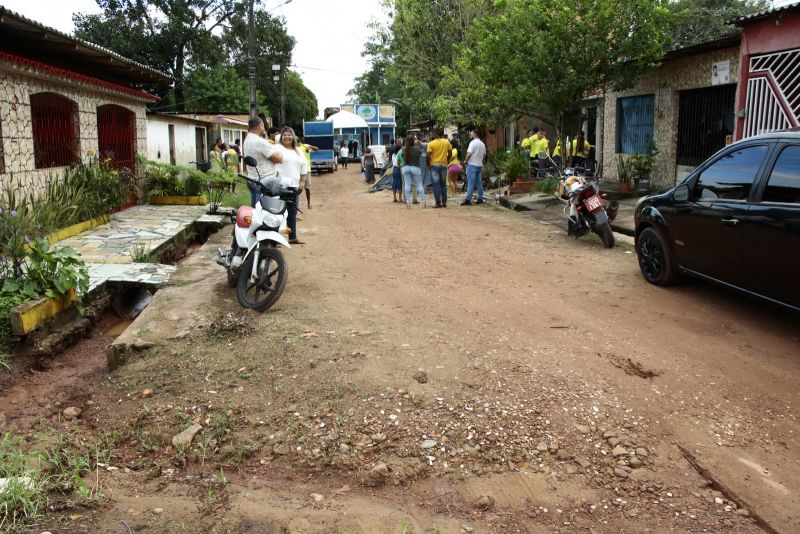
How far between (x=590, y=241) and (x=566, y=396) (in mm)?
6461

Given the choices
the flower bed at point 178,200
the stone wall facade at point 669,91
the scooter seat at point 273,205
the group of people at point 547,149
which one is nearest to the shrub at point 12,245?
the scooter seat at point 273,205

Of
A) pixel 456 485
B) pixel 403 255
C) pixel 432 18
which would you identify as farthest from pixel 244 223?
pixel 432 18

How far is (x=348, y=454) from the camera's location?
3.62m

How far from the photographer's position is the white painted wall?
18.1 meters

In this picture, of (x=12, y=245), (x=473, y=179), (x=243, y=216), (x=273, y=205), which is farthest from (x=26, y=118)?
(x=473, y=179)

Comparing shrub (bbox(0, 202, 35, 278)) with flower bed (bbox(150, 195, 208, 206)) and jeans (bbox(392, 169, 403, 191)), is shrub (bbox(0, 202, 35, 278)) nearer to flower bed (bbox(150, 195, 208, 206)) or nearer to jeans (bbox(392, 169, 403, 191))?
flower bed (bbox(150, 195, 208, 206))

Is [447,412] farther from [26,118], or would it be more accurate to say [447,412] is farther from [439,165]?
[439,165]

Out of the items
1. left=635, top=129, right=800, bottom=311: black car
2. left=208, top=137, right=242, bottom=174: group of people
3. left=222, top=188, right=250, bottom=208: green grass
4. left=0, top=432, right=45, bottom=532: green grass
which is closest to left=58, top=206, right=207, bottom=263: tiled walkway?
left=222, top=188, right=250, bottom=208: green grass

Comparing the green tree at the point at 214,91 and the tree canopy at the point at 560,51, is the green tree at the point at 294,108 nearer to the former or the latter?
the green tree at the point at 214,91

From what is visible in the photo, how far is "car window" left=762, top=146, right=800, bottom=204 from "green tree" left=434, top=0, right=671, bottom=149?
877cm

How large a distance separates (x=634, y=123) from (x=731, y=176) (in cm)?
1197

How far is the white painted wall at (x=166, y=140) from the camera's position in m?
18.1

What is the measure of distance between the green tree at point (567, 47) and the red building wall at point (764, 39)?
185 cm

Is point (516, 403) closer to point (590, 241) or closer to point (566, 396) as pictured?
point (566, 396)
